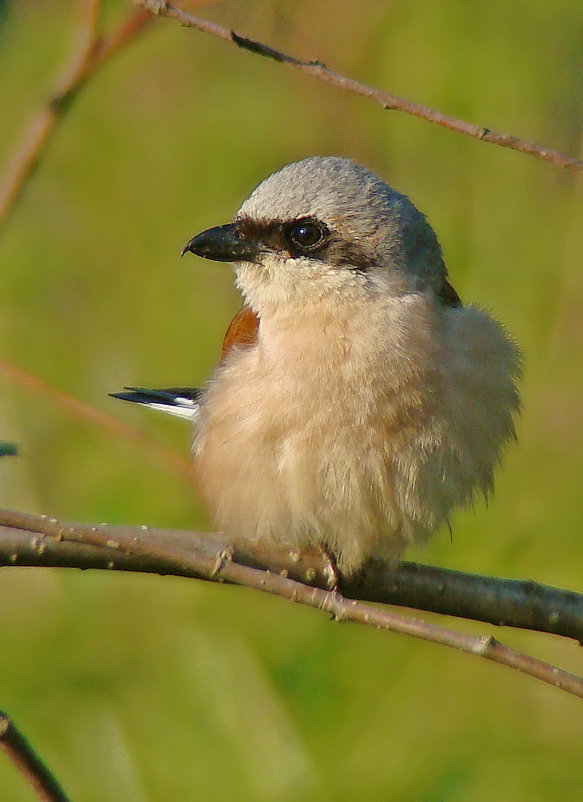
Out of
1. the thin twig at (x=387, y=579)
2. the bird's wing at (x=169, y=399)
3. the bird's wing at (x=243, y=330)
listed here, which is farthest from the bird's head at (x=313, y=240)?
the thin twig at (x=387, y=579)

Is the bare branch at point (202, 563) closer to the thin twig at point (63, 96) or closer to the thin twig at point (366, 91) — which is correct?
the thin twig at point (366, 91)

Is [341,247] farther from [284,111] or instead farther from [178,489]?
[284,111]

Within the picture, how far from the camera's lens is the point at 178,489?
461 cm

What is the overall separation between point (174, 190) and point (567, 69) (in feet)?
6.18

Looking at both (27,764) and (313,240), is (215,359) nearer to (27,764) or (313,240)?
(313,240)

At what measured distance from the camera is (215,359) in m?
5.02

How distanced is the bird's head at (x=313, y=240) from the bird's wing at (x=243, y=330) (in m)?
0.16

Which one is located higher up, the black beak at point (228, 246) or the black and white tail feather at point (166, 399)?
the black beak at point (228, 246)

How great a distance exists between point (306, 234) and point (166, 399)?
3.61 feet

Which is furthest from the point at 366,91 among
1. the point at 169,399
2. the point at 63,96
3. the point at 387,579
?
the point at 169,399

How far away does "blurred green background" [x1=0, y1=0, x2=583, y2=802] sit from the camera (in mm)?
3994

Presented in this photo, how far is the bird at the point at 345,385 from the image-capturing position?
10.5 ft

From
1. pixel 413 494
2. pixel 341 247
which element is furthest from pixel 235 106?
pixel 413 494

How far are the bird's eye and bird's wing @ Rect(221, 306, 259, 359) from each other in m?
0.33
